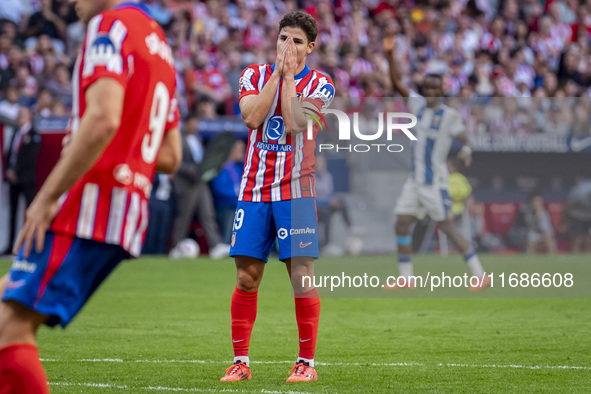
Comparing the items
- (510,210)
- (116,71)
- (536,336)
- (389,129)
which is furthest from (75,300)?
(510,210)

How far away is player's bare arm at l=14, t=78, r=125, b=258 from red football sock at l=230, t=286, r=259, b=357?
2.73 meters

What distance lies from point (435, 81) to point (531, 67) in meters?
12.6

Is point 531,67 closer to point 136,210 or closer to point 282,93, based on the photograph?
point 282,93

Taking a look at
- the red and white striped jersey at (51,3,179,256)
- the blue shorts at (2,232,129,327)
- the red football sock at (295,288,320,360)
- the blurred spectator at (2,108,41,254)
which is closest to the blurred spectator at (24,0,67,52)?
the blurred spectator at (2,108,41,254)

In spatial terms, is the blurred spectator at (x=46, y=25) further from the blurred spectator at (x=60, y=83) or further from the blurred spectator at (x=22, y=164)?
the blurred spectator at (x=22, y=164)

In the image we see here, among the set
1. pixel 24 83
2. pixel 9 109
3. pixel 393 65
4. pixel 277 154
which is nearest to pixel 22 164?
pixel 9 109

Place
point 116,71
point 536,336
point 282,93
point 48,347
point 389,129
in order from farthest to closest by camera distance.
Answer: point 389,129 → point 536,336 → point 48,347 → point 282,93 → point 116,71

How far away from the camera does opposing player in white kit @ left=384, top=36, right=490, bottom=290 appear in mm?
10719

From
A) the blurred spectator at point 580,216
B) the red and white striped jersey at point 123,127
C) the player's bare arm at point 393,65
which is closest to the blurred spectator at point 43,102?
the player's bare arm at point 393,65

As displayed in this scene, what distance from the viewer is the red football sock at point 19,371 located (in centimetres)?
323

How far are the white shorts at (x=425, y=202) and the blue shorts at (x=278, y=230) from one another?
17.2 feet

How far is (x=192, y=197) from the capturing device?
15734 mm

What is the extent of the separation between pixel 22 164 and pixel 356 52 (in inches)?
329

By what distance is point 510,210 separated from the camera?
48.5ft
